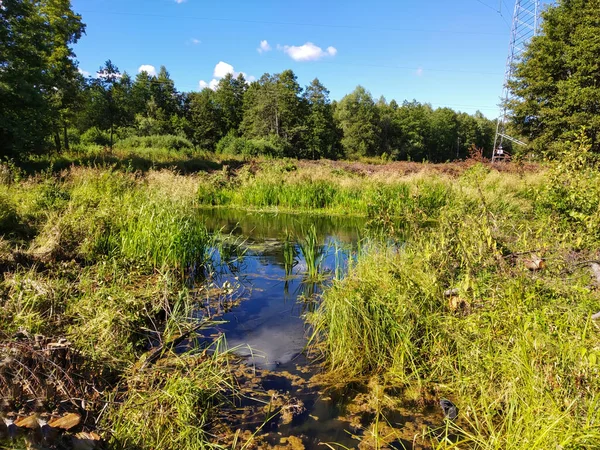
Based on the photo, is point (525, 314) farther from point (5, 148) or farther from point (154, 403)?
point (5, 148)

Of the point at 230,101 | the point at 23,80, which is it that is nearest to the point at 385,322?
the point at 23,80

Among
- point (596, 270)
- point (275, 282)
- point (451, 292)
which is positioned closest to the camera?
point (596, 270)

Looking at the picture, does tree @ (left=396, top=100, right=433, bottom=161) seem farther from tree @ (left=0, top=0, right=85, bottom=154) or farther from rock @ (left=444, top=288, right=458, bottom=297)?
rock @ (left=444, top=288, right=458, bottom=297)

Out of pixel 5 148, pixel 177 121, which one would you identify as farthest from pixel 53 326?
pixel 177 121

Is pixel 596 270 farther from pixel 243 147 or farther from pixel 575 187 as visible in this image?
pixel 243 147

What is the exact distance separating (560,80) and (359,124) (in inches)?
1316

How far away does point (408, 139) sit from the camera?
68375 millimetres

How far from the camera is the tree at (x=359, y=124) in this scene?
55.0 m

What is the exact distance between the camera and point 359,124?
5522cm

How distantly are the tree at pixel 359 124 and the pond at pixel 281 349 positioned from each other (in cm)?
4737

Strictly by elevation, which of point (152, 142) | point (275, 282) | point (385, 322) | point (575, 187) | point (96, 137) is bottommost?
point (275, 282)

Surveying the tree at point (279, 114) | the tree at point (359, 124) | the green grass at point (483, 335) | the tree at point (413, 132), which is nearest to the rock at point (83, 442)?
the green grass at point (483, 335)

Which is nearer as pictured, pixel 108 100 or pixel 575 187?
pixel 575 187

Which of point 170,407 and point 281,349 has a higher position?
point 170,407
